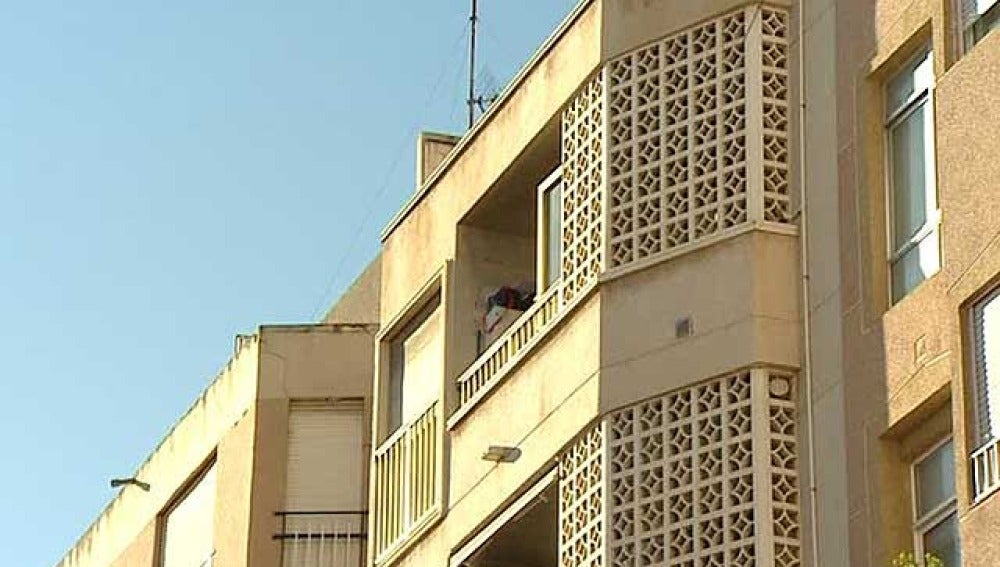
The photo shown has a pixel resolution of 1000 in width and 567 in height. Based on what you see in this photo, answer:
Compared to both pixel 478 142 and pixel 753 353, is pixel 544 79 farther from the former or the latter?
pixel 753 353

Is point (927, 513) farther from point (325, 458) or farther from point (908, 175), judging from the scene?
point (325, 458)

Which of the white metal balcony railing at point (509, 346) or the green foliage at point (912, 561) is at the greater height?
the white metal balcony railing at point (509, 346)

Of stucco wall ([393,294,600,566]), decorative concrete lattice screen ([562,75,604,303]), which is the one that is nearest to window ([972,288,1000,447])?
stucco wall ([393,294,600,566])

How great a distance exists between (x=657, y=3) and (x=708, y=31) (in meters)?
0.64

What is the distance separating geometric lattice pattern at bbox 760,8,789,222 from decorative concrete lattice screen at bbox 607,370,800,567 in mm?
1495

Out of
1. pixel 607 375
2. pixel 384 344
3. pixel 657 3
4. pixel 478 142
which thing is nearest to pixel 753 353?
pixel 607 375

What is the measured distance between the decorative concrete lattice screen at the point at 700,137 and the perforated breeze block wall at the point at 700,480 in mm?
1367

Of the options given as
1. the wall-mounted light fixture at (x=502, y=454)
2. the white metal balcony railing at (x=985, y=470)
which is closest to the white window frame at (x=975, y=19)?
the white metal balcony railing at (x=985, y=470)

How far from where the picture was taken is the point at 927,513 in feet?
75.9

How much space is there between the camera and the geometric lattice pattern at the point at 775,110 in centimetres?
2536

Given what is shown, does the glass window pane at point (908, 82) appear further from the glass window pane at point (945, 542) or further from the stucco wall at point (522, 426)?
the glass window pane at point (945, 542)

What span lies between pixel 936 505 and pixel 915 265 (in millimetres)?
1905

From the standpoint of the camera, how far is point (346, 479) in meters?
34.9

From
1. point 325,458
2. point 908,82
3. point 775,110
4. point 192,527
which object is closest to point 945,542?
point 908,82
